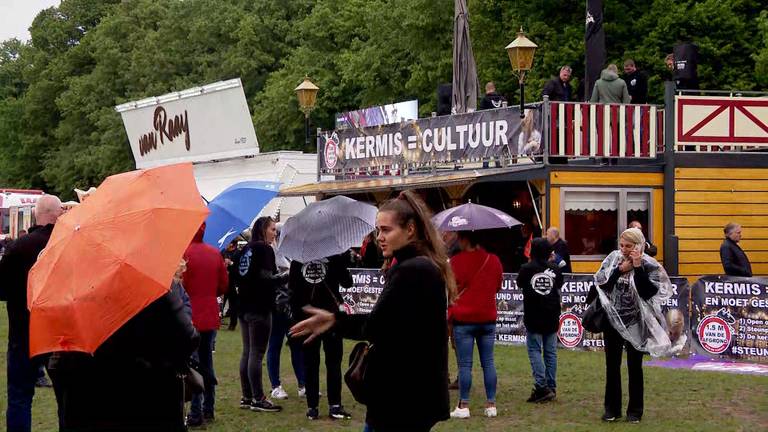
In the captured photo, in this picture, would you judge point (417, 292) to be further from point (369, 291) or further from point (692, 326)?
point (369, 291)

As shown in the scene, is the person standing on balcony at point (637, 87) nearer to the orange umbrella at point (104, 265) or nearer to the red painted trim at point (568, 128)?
the red painted trim at point (568, 128)

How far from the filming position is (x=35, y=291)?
5602mm

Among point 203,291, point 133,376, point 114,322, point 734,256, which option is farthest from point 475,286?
point 734,256

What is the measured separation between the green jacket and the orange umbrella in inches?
618

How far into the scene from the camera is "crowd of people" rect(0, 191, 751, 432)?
A: 536cm

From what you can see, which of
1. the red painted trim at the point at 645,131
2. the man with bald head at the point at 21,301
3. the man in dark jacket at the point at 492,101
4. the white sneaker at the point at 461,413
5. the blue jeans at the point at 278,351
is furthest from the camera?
the man in dark jacket at the point at 492,101

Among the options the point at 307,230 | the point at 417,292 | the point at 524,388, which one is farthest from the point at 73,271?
the point at 524,388

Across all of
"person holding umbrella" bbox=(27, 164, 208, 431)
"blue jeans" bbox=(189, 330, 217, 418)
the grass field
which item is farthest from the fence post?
"person holding umbrella" bbox=(27, 164, 208, 431)

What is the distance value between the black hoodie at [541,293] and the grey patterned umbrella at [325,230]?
2.08m

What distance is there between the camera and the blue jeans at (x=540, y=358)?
1203 cm

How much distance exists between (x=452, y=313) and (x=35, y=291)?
19.0 ft

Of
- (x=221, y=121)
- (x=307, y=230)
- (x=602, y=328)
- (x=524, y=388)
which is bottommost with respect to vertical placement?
(x=524, y=388)

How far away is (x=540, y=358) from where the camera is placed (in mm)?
12047

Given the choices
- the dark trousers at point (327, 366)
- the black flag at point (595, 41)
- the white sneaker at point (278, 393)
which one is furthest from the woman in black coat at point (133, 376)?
the black flag at point (595, 41)
